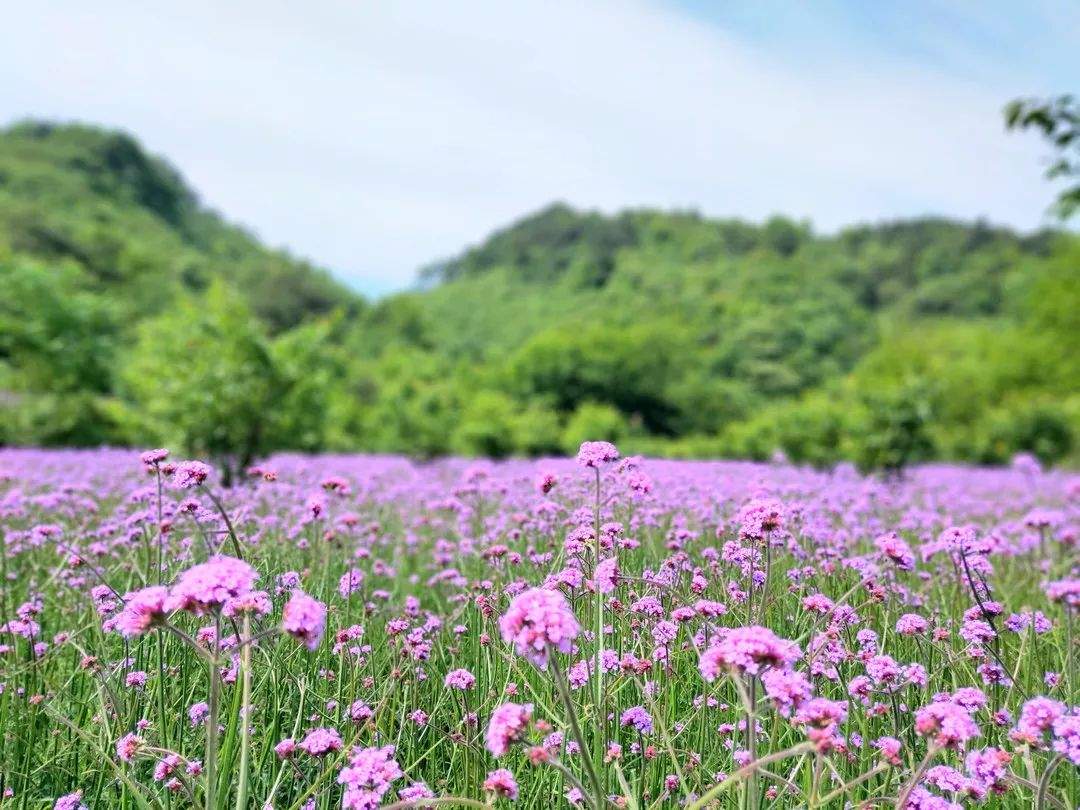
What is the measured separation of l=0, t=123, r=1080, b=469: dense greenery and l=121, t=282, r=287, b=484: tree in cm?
4

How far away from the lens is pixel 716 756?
106 inches

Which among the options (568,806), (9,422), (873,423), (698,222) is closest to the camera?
(568,806)

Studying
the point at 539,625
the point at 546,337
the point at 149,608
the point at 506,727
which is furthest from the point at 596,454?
the point at 546,337

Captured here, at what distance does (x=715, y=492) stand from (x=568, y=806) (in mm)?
3349

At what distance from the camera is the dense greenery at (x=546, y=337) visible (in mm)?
13406

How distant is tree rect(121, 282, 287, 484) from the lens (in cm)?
1115

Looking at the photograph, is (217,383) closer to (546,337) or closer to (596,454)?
(596,454)

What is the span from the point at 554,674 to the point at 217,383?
1060 centimetres

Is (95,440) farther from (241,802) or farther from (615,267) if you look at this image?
(615,267)

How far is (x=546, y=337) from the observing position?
29.7 metres

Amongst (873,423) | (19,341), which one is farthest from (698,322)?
(19,341)

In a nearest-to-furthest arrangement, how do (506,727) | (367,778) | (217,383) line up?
1. (506,727)
2. (367,778)
3. (217,383)

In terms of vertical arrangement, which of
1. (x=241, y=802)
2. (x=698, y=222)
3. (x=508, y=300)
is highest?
(x=698, y=222)

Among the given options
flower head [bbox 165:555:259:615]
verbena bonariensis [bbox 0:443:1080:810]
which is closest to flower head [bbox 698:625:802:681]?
verbena bonariensis [bbox 0:443:1080:810]
